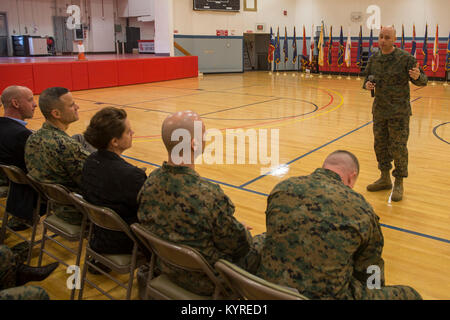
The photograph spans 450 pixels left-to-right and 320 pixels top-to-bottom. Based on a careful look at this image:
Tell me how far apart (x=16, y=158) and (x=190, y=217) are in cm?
201

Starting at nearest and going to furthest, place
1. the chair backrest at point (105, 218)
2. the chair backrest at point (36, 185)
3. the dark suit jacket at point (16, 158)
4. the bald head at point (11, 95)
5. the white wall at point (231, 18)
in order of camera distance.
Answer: the chair backrest at point (105, 218) < the chair backrest at point (36, 185) < the dark suit jacket at point (16, 158) < the bald head at point (11, 95) < the white wall at point (231, 18)

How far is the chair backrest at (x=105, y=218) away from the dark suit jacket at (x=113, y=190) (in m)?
0.09

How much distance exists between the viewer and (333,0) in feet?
59.1

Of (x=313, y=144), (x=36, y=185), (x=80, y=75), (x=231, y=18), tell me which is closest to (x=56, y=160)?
(x=36, y=185)

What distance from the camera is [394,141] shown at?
4.09 meters

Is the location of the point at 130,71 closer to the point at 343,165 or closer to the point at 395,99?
the point at 395,99

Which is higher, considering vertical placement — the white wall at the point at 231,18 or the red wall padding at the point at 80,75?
the white wall at the point at 231,18

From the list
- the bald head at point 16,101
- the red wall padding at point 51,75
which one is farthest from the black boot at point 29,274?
the red wall padding at point 51,75

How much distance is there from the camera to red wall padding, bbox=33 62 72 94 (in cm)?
1116

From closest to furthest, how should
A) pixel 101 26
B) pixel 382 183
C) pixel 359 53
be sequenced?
pixel 382 183 < pixel 359 53 < pixel 101 26

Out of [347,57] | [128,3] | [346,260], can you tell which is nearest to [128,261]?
[346,260]

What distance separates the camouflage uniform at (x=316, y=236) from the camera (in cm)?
162

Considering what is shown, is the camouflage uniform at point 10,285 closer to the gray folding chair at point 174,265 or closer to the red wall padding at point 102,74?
the gray folding chair at point 174,265

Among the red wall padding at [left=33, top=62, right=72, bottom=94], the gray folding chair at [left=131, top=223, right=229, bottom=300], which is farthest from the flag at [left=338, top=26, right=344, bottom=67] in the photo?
the gray folding chair at [left=131, top=223, right=229, bottom=300]
